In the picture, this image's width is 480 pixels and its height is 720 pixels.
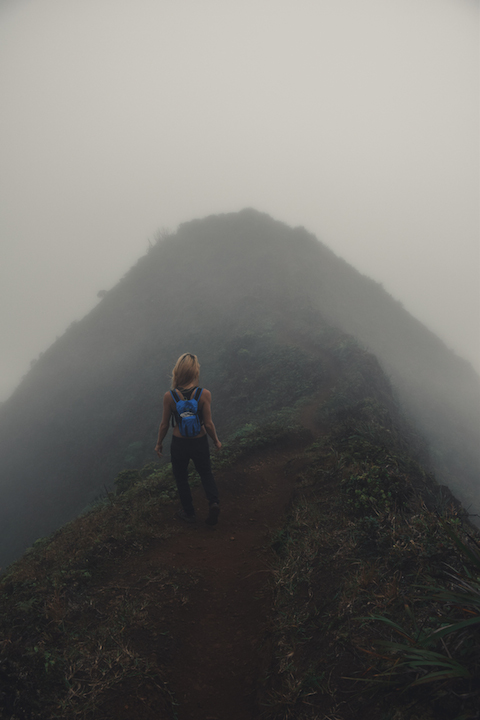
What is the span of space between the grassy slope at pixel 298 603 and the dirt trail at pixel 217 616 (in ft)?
0.42

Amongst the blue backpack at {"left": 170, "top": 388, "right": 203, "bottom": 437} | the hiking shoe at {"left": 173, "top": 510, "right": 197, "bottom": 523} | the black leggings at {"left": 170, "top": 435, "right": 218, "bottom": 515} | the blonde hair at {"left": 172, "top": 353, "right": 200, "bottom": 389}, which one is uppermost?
the blonde hair at {"left": 172, "top": 353, "right": 200, "bottom": 389}

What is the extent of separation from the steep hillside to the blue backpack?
11090 millimetres

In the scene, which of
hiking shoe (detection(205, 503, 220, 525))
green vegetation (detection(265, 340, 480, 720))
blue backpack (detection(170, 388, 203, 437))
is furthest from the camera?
hiking shoe (detection(205, 503, 220, 525))

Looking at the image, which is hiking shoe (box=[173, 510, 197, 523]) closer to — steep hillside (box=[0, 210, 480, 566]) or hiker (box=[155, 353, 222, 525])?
hiker (box=[155, 353, 222, 525])

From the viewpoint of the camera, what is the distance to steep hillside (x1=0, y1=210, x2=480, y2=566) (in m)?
23.4

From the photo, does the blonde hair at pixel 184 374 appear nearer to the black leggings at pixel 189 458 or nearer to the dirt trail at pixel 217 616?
the black leggings at pixel 189 458

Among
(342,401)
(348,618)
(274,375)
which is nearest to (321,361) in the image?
(274,375)

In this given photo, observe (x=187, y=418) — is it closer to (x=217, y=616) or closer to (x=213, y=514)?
(x=213, y=514)

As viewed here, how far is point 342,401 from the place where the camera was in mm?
13250

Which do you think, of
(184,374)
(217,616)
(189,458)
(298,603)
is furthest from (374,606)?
(184,374)

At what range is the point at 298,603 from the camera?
3.58m

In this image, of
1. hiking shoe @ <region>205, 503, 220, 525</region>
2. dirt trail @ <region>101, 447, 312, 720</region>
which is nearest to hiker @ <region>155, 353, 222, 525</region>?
hiking shoe @ <region>205, 503, 220, 525</region>

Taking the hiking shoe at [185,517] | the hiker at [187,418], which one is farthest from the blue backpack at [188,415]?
the hiking shoe at [185,517]

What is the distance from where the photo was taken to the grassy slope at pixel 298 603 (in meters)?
2.46
